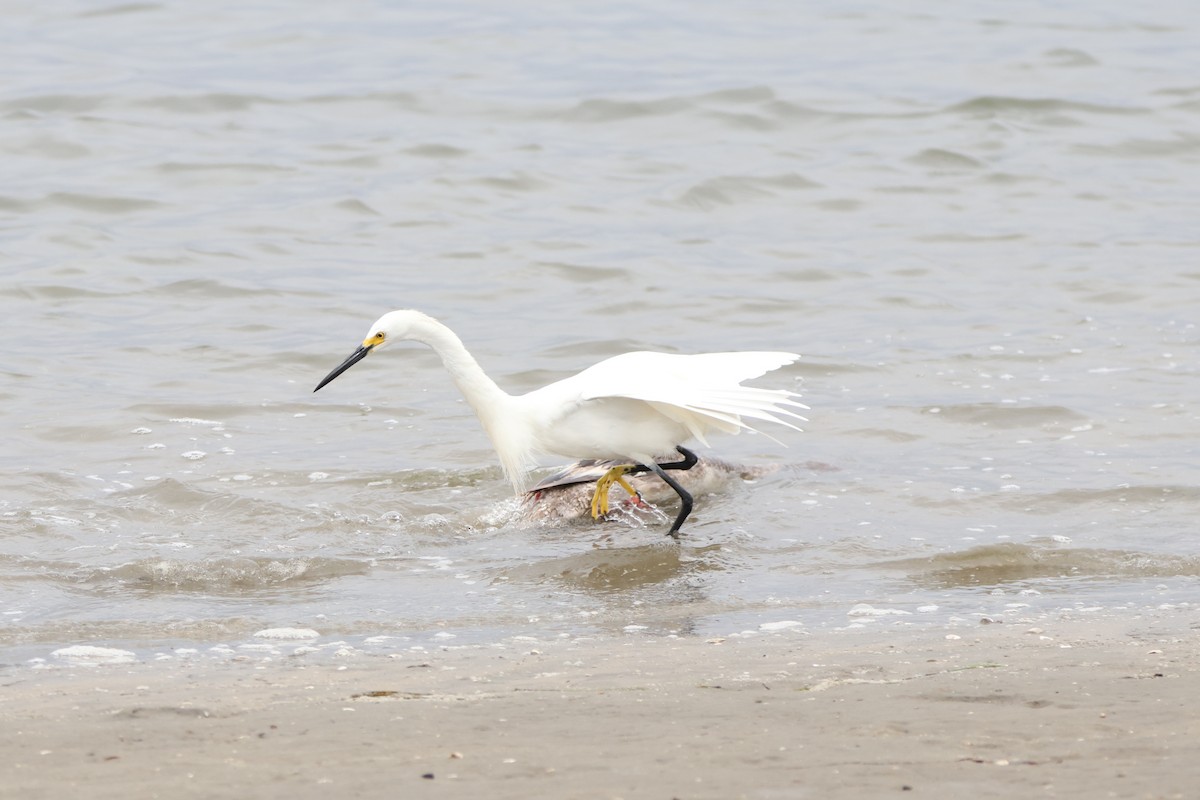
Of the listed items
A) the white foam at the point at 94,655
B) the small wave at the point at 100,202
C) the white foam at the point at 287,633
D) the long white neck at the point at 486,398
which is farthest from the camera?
the small wave at the point at 100,202

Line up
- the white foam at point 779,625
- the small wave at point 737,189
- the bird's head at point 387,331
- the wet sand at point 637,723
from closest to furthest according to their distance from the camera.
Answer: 1. the wet sand at point 637,723
2. the white foam at point 779,625
3. the bird's head at point 387,331
4. the small wave at point 737,189

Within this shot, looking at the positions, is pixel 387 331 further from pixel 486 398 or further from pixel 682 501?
pixel 682 501

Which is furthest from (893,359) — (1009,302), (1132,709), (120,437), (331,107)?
(331,107)

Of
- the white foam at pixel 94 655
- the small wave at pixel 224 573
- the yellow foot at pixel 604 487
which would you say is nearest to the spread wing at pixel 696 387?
the yellow foot at pixel 604 487

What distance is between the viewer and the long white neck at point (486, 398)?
22.5 feet

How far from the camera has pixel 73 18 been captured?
65.6 ft

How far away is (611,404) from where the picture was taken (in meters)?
6.66

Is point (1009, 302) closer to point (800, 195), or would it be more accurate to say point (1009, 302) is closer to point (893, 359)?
point (893, 359)

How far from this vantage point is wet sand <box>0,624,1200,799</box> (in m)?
3.30

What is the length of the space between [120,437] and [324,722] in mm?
4950

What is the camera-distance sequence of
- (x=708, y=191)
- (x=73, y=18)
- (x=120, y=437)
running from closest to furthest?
(x=120, y=437) → (x=708, y=191) → (x=73, y=18)

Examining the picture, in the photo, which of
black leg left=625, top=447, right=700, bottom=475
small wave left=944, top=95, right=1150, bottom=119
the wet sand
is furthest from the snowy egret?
small wave left=944, top=95, right=1150, bottom=119

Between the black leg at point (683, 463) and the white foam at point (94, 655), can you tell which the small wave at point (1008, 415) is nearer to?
the black leg at point (683, 463)

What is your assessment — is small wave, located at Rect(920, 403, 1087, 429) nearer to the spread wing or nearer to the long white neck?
the spread wing
